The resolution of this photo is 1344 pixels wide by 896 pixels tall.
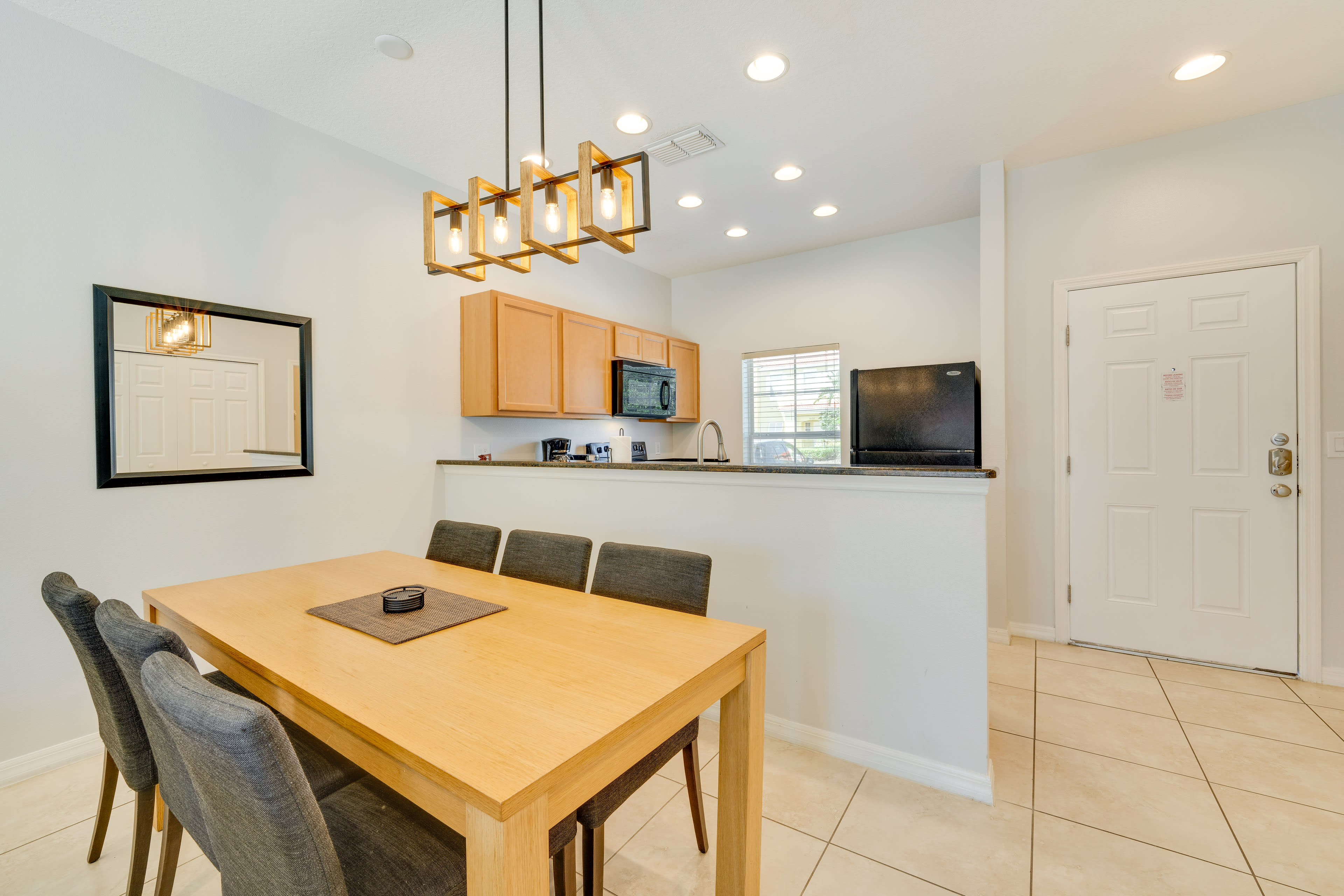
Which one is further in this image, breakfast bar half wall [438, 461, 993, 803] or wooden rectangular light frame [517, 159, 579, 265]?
breakfast bar half wall [438, 461, 993, 803]

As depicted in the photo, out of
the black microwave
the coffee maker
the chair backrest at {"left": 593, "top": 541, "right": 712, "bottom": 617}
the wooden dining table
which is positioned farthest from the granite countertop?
the black microwave

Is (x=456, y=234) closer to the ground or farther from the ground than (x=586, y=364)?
farther from the ground

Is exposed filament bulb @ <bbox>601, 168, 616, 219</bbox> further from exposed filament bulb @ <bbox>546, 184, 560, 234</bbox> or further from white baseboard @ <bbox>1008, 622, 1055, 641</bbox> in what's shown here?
white baseboard @ <bbox>1008, 622, 1055, 641</bbox>

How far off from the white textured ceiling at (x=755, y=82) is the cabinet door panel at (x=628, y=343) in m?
1.36

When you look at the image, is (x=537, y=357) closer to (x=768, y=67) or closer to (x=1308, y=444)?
(x=768, y=67)

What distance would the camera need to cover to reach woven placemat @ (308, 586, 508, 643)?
1385mm

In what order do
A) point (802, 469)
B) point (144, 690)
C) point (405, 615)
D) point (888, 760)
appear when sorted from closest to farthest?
1. point (144, 690)
2. point (405, 615)
3. point (888, 760)
4. point (802, 469)

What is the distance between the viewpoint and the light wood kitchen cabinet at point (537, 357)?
342 centimetres

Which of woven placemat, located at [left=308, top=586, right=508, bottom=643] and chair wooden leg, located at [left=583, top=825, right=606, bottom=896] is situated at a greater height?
woven placemat, located at [left=308, top=586, right=508, bottom=643]

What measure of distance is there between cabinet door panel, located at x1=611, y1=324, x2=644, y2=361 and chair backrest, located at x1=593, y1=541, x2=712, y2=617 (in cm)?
278

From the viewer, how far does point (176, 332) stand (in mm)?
2344

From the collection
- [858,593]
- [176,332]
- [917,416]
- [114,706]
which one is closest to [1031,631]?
[917,416]

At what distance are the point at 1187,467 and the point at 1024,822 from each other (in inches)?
89.5

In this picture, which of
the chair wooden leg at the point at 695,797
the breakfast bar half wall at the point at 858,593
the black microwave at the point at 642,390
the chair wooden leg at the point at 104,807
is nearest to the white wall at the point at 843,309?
the black microwave at the point at 642,390
